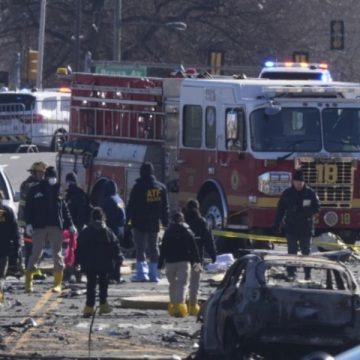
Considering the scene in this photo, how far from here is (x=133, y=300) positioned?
60.4 feet

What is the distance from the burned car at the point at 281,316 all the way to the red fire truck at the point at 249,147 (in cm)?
1059

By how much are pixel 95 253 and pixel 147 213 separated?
4294 millimetres

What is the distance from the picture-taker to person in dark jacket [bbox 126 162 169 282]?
21.3m

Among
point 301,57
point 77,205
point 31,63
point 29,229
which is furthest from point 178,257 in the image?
point 31,63

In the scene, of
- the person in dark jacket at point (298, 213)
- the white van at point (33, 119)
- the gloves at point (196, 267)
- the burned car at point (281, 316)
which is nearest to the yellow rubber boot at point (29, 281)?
the gloves at point (196, 267)

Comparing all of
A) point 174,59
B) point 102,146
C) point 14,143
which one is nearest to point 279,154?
point 102,146

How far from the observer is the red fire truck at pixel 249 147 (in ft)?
79.7

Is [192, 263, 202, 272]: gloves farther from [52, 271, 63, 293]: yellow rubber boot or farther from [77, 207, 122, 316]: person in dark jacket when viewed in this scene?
[52, 271, 63, 293]: yellow rubber boot

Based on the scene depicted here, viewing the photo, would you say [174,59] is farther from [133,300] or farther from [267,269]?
[267,269]

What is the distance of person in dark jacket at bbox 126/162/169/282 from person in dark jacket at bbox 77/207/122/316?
409 cm

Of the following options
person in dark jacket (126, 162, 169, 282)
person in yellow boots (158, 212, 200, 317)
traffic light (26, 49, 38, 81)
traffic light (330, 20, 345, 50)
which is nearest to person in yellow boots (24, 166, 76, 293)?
person in dark jacket (126, 162, 169, 282)

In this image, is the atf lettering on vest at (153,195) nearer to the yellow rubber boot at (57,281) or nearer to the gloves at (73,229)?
the gloves at (73,229)

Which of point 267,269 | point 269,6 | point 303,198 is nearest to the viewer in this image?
point 267,269

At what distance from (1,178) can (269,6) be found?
35967mm
